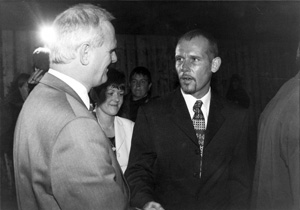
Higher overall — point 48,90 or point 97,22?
point 97,22

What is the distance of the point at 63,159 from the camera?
1.21 m

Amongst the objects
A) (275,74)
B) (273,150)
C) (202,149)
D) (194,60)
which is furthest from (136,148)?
(275,74)

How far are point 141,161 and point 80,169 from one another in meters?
1.09

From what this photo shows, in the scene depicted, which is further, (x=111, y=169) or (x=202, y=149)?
(x=202, y=149)

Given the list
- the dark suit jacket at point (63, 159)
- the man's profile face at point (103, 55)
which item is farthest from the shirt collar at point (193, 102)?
the dark suit jacket at point (63, 159)

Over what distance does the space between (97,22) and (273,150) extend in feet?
3.74

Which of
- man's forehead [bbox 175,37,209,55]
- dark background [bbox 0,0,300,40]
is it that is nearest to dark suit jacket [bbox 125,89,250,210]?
man's forehead [bbox 175,37,209,55]

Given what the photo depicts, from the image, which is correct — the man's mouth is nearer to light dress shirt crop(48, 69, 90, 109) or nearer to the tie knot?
the tie knot

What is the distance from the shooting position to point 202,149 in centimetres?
230

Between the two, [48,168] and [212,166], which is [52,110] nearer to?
[48,168]

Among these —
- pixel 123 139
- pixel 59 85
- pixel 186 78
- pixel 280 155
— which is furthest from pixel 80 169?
pixel 123 139

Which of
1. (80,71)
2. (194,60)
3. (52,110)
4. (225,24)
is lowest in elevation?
(52,110)

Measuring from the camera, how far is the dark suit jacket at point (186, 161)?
2.24 meters

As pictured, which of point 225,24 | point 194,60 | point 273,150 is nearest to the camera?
point 273,150
